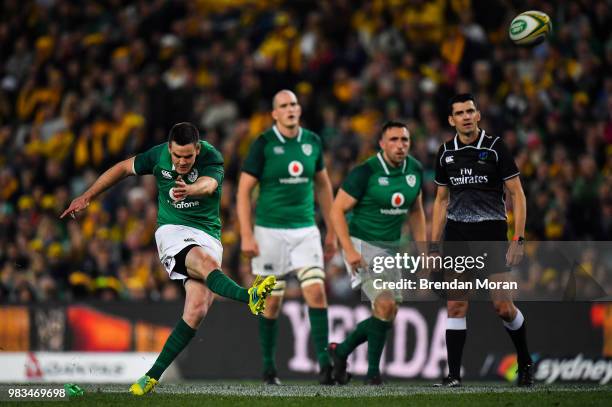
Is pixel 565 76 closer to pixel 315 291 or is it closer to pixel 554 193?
pixel 554 193

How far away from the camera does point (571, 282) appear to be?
13109 millimetres

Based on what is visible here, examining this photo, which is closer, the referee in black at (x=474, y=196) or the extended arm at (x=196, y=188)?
the extended arm at (x=196, y=188)

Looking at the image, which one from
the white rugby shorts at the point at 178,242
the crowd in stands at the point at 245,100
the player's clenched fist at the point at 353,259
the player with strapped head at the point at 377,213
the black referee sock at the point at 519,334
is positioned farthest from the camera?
the crowd in stands at the point at 245,100

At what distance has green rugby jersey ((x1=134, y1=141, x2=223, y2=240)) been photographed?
937 cm

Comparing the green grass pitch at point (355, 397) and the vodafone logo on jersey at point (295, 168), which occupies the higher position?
the vodafone logo on jersey at point (295, 168)

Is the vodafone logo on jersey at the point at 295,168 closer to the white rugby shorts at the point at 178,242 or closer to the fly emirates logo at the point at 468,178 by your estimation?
the white rugby shorts at the point at 178,242

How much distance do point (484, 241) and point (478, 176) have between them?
560 millimetres

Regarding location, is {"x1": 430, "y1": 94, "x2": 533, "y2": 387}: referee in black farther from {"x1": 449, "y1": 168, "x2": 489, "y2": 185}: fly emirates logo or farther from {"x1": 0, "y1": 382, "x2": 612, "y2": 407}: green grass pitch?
{"x1": 0, "y1": 382, "x2": 612, "y2": 407}: green grass pitch

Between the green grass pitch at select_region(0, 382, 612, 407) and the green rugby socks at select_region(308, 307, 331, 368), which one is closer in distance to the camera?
the green grass pitch at select_region(0, 382, 612, 407)

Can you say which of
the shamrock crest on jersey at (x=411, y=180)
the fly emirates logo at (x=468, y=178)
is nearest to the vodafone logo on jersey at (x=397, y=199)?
the shamrock crest on jersey at (x=411, y=180)

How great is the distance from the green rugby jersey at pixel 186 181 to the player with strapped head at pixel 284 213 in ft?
4.07

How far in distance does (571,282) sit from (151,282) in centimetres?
573

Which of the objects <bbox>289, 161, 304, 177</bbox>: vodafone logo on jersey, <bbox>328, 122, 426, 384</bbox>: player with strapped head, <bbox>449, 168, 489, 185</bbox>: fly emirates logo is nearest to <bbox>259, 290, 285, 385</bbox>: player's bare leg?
<bbox>328, 122, 426, 384</bbox>: player with strapped head

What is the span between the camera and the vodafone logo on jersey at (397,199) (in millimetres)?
10594
